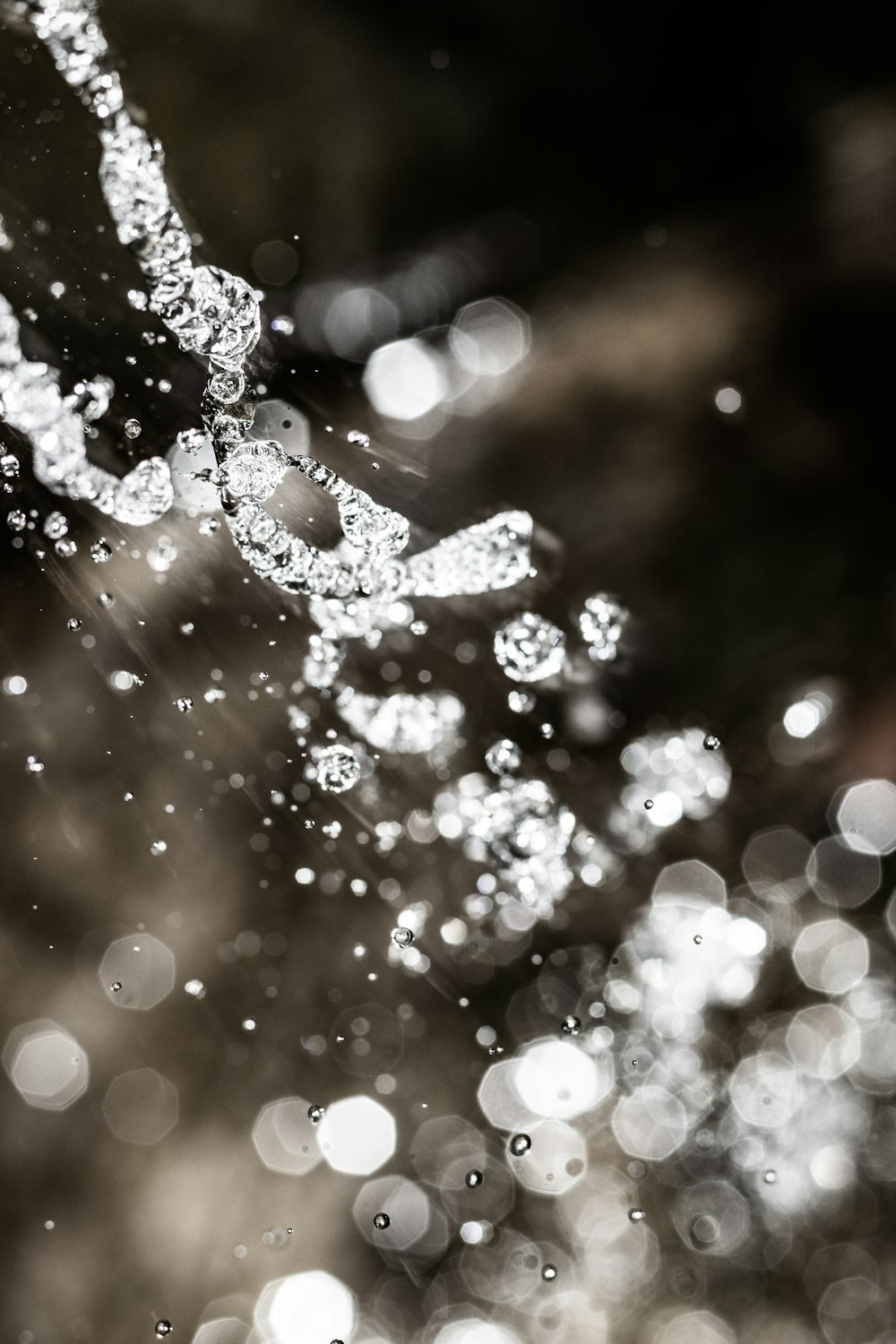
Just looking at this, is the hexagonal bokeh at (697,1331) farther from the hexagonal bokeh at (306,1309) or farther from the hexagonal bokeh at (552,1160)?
the hexagonal bokeh at (306,1309)

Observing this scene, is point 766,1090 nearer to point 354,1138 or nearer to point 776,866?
point 776,866

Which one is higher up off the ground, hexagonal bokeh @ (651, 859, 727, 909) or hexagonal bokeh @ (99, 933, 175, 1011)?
hexagonal bokeh @ (651, 859, 727, 909)

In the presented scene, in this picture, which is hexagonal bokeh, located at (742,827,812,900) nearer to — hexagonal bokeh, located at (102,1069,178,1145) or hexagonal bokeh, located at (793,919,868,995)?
hexagonal bokeh, located at (793,919,868,995)

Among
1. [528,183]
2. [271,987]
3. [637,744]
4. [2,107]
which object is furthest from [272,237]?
[271,987]

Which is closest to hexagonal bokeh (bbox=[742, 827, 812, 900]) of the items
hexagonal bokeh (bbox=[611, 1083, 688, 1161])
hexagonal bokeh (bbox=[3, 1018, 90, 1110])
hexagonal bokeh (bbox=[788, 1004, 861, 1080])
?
hexagonal bokeh (bbox=[788, 1004, 861, 1080])

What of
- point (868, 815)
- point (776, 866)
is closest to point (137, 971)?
point (776, 866)

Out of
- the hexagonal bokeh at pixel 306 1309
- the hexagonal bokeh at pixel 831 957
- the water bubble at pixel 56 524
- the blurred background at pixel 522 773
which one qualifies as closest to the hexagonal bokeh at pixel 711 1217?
the blurred background at pixel 522 773

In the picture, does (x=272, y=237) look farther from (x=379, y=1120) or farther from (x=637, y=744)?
(x=379, y=1120)

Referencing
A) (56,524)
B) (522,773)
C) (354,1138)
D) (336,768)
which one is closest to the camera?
(56,524)
